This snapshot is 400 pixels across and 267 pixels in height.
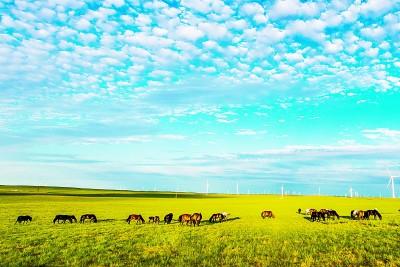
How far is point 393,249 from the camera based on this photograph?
1988cm

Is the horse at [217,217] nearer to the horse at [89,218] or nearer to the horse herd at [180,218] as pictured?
the horse herd at [180,218]

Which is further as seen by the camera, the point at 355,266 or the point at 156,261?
the point at 156,261

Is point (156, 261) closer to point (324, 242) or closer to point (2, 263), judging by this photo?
point (2, 263)

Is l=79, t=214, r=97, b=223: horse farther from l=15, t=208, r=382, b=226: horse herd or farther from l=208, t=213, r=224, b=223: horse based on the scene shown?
l=208, t=213, r=224, b=223: horse

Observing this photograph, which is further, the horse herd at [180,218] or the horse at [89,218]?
the horse at [89,218]

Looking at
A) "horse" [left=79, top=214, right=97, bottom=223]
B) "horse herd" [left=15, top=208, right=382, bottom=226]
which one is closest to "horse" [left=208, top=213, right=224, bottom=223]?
"horse herd" [left=15, top=208, right=382, bottom=226]

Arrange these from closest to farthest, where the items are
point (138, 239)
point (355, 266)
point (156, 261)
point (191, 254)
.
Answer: point (355, 266), point (156, 261), point (191, 254), point (138, 239)

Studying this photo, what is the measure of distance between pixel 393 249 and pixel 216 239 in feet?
35.0

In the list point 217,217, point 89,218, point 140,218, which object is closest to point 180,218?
point 140,218

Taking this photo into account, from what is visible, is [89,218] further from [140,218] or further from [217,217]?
[217,217]

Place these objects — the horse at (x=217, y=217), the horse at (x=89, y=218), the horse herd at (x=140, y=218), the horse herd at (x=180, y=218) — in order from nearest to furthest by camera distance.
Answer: the horse herd at (x=140, y=218) < the horse herd at (x=180, y=218) < the horse at (x=89, y=218) < the horse at (x=217, y=217)

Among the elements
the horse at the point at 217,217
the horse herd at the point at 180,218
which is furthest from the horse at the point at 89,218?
the horse at the point at 217,217

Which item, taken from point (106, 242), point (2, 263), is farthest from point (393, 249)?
point (2, 263)

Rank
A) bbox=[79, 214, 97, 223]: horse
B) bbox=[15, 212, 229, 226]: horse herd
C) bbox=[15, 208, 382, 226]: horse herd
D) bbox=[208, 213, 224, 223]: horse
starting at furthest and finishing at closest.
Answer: bbox=[208, 213, 224, 223]: horse < bbox=[79, 214, 97, 223]: horse < bbox=[15, 208, 382, 226]: horse herd < bbox=[15, 212, 229, 226]: horse herd
